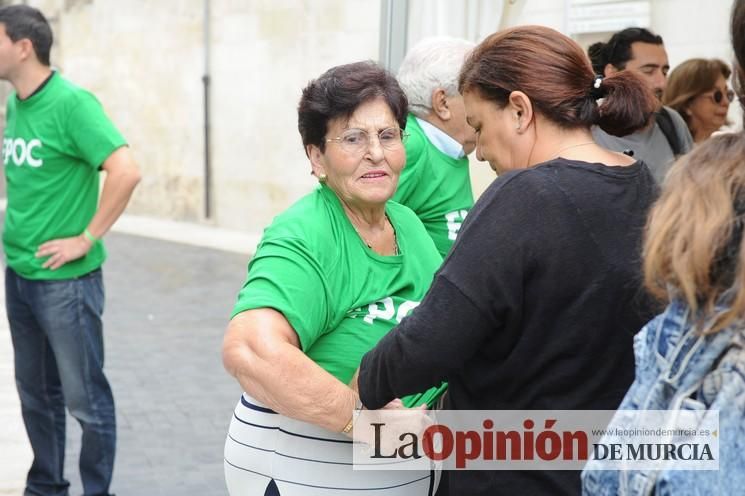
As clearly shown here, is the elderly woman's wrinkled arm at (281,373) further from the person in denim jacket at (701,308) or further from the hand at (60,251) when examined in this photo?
the hand at (60,251)

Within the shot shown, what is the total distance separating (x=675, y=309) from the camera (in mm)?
1685

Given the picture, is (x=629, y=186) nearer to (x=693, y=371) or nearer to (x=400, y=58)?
(x=693, y=371)

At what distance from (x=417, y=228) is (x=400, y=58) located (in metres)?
2.34

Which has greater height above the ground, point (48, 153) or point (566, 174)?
point (566, 174)

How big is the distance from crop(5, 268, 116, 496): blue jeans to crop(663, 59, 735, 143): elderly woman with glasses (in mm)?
2865

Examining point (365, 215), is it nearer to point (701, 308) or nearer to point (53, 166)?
point (701, 308)

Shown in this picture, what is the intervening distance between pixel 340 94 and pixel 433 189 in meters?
0.92

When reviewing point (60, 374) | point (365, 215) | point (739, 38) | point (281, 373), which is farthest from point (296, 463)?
point (60, 374)

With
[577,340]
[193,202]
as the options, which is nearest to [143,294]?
[193,202]

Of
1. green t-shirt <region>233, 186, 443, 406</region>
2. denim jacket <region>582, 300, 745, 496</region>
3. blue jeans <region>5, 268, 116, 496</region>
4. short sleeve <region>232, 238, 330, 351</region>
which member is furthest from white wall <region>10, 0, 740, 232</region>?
denim jacket <region>582, 300, 745, 496</region>

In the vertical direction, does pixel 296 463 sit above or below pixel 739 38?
below

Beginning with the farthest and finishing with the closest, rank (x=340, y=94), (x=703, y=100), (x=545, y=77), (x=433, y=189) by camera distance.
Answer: (x=703, y=100), (x=433, y=189), (x=340, y=94), (x=545, y=77)

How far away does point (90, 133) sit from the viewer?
14.3 ft

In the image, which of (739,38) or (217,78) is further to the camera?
(217,78)
